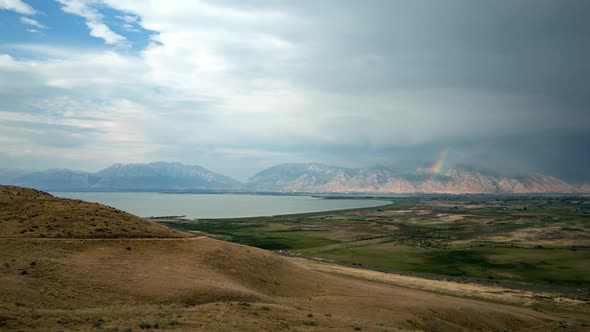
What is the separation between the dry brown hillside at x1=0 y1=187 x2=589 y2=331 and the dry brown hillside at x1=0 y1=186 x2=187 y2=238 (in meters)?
0.17

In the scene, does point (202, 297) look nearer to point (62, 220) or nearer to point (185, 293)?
point (185, 293)

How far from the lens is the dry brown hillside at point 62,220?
38.6 metres

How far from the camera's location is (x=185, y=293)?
30.5m

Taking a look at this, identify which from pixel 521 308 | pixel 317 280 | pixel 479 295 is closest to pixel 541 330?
pixel 521 308

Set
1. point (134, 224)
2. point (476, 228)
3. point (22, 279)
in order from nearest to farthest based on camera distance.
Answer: point (22, 279) → point (134, 224) → point (476, 228)

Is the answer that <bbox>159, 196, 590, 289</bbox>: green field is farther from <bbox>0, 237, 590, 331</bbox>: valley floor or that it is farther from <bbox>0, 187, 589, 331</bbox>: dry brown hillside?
<bbox>0, 237, 590, 331</bbox>: valley floor

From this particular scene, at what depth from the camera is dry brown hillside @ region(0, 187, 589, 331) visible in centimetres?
2394

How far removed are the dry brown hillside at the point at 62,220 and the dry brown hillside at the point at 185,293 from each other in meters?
0.17

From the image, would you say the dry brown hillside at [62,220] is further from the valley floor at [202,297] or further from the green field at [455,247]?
the green field at [455,247]

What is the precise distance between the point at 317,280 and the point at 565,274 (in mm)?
50644

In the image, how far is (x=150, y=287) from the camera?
30.9 metres

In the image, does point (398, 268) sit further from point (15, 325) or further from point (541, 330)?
point (15, 325)

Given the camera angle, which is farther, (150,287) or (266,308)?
(150,287)

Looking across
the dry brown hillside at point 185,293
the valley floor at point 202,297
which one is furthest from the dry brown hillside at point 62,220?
the valley floor at point 202,297
